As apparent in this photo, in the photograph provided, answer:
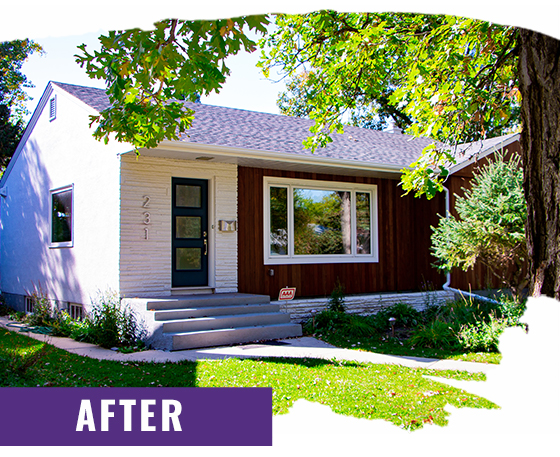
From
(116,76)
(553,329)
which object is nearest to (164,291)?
(116,76)

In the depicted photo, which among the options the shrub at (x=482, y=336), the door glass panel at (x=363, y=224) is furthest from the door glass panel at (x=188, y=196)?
the shrub at (x=482, y=336)

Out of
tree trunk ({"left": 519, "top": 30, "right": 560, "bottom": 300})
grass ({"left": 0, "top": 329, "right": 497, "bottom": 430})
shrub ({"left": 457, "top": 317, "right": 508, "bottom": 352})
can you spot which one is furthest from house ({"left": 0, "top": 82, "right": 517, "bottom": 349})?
tree trunk ({"left": 519, "top": 30, "right": 560, "bottom": 300})

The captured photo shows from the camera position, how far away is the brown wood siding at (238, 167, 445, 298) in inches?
394

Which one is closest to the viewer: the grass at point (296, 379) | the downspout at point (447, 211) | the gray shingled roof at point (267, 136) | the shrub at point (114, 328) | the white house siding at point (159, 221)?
the grass at point (296, 379)

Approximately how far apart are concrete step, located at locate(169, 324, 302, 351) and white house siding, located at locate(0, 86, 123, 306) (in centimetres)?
200

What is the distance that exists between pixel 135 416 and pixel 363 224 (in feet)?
27.5

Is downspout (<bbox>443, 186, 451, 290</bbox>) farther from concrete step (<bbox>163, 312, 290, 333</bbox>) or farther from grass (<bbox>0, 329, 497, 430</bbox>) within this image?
grass (<bbox>0, 329, 497, 430</bbox>)

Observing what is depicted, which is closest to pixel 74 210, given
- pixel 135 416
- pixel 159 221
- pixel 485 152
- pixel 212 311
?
pixel 159 221

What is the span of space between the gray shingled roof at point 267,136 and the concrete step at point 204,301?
2759 mm

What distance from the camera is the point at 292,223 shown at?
34.8ft

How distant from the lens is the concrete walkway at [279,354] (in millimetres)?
6707

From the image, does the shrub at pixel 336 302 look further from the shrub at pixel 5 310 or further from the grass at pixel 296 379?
the shrub at pixel 5 310

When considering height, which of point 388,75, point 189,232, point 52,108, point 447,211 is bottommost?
Answer: point 189,232

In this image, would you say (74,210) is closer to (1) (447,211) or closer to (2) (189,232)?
(2) (189,232)
